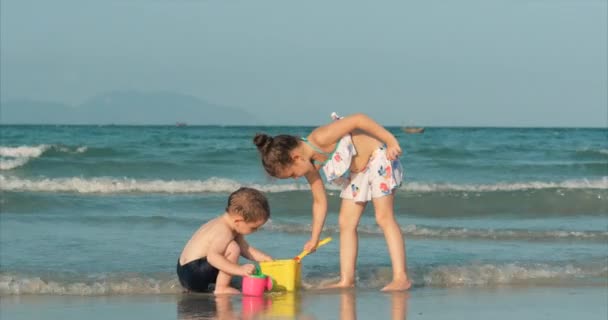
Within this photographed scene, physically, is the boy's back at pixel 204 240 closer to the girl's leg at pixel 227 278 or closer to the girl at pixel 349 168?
the girl's leg at pixel 227 278

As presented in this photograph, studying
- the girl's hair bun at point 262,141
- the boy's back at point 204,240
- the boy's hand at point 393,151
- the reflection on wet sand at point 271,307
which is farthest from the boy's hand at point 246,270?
the boy's hand at point 393,151

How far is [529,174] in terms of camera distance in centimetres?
1828

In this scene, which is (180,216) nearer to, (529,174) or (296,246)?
(296,246)

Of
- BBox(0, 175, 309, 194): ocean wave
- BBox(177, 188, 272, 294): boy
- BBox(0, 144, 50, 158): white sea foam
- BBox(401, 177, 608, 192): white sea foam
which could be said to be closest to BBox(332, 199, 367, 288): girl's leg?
BBox(177, 188, 272, 294): boy

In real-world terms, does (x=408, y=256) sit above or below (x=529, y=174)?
below

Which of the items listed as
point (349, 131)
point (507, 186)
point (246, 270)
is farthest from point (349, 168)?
point (507, 186)

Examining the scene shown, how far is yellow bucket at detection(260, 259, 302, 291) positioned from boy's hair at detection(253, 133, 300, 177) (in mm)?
629

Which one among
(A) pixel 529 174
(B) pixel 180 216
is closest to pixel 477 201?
(B) pixel 180 216

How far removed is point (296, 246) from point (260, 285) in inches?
96.7

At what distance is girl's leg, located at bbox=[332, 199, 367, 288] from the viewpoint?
5.92 meters

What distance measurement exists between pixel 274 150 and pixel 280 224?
13.5 feet

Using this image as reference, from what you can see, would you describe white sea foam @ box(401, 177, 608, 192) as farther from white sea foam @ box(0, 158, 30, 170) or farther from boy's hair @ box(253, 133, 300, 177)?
boy's hair @ box(253, 133, 300, 177)

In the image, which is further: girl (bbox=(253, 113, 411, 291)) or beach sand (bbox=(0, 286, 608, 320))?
girl (bbox=(253, 113, 411, 291))

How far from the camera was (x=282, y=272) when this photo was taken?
5.65 metres
